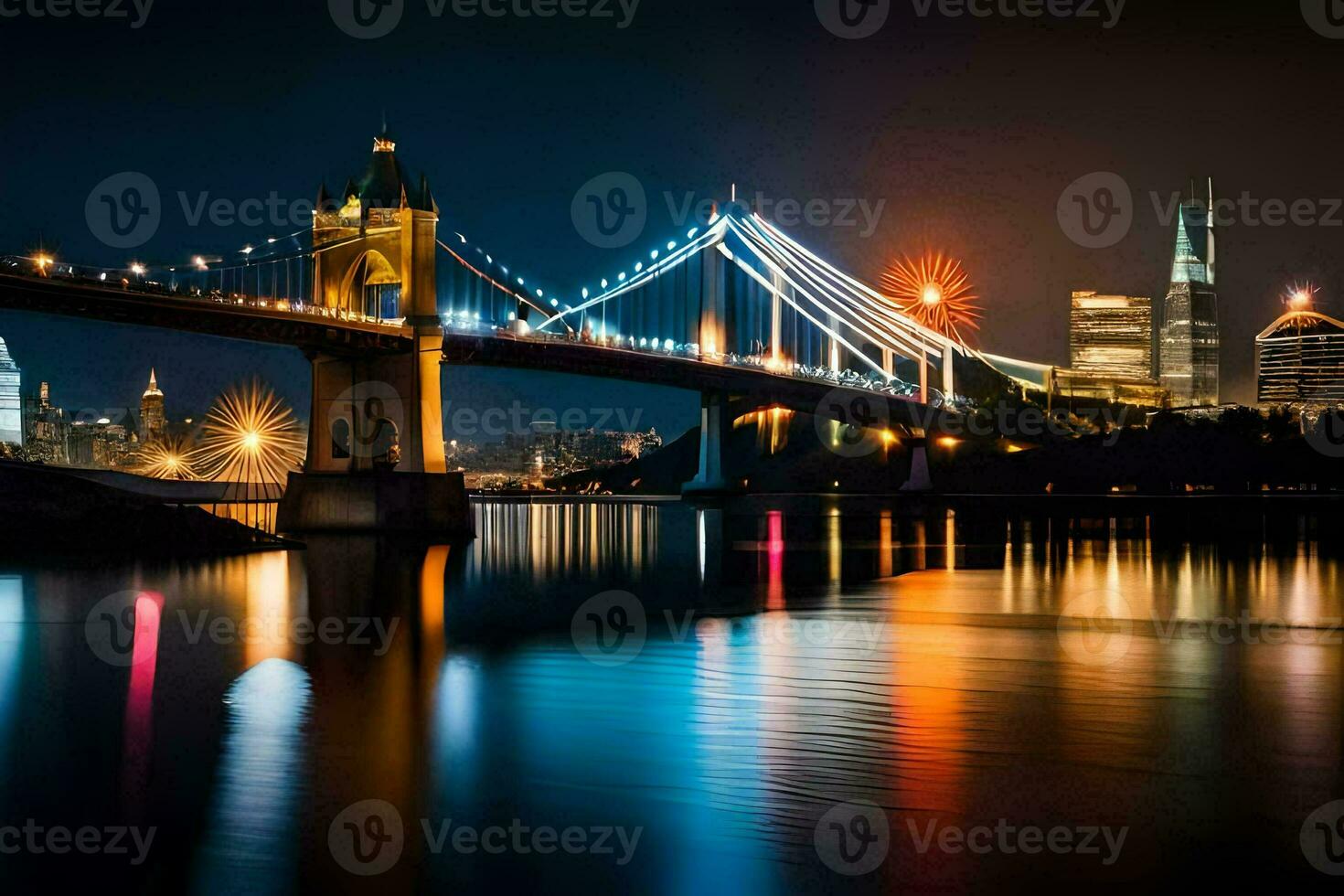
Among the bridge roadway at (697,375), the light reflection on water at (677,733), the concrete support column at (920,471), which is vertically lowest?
the light reflection on water at (677,733)

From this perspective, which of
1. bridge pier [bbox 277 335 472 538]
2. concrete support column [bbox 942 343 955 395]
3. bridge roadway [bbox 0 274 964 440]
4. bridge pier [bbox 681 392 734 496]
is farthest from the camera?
concrete support column [bbox 942 343 955 395]

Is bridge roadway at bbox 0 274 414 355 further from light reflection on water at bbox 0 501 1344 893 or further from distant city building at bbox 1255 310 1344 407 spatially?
distant city building at bbox 1255 310 1344 407

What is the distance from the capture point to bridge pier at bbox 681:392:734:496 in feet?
224

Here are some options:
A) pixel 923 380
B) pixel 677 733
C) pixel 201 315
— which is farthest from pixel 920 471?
pixel 677 733

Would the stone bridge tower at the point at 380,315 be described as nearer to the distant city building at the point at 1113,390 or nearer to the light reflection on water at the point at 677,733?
the light reflection on water at the point at 677,733

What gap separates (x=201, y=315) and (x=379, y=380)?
6.63 metres

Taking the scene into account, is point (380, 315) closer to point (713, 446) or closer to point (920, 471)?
point (713, 446)

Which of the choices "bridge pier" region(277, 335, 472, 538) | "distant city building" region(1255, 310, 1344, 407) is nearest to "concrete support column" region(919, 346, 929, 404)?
"bridge pier" region(277, 335, 472, 538)

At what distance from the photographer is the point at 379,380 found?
4138 centimetres

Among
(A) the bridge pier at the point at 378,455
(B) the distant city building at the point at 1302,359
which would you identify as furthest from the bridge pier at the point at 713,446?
(B) the distant city building at the point at 1302,359

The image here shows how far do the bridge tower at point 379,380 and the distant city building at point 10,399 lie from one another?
61770 millimetres

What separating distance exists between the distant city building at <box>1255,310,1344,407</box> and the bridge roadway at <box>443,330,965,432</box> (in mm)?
72701

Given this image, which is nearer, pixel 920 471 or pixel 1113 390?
pixel 920 471

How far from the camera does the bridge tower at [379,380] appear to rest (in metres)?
39.8
